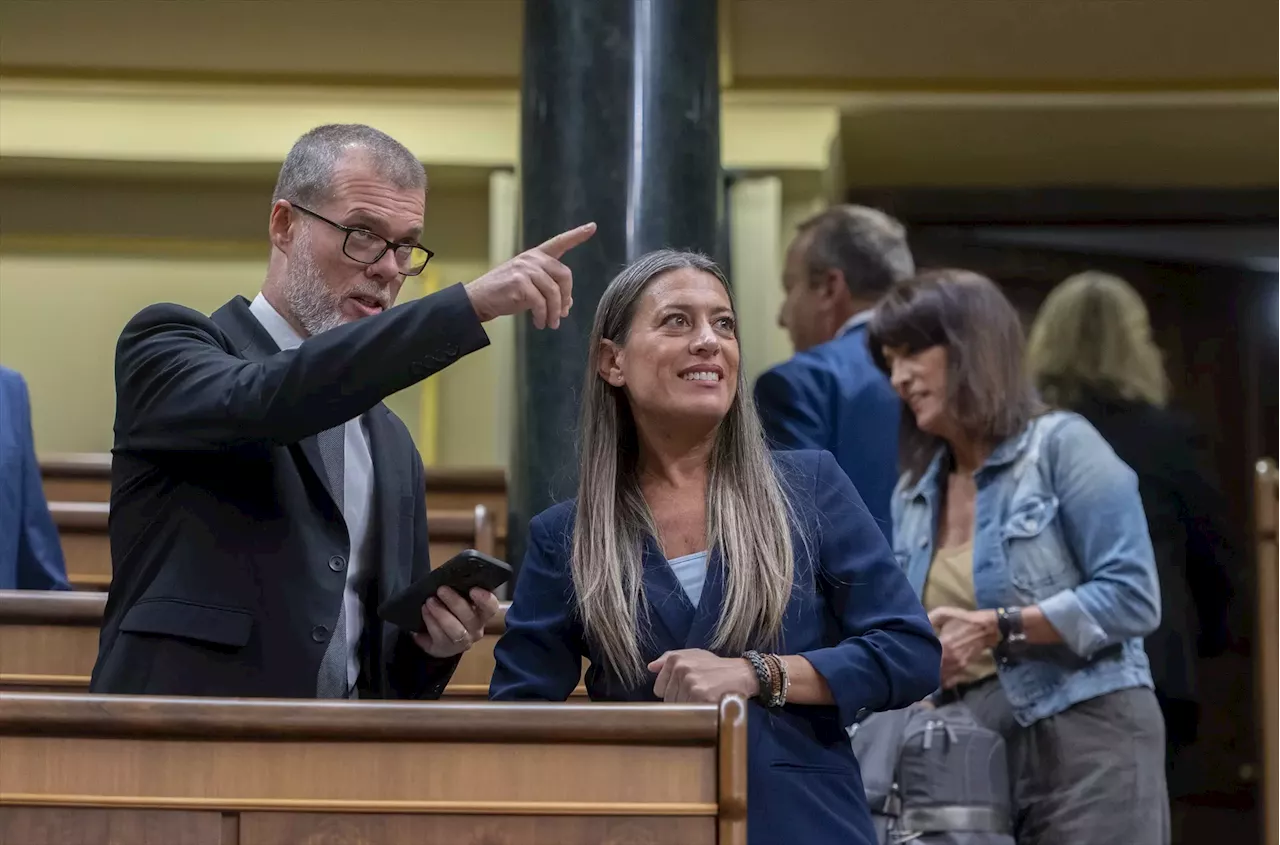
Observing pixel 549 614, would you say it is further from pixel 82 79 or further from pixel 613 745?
pixel 82 79

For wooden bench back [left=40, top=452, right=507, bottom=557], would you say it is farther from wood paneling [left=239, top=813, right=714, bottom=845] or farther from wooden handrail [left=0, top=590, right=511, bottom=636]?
wood paneling [left=239, top=813, right=714, bottom=845]

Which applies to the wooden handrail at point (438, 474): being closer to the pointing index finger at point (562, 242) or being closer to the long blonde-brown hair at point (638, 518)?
the long blonde-brown hair at point (638, 518)

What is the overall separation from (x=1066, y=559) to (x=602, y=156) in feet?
4.26

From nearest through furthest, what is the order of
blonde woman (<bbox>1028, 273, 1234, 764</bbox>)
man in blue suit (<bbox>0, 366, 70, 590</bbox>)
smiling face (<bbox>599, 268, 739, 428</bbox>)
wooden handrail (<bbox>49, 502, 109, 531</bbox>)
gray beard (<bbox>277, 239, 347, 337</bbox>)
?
1. smiling face (<bbox>599, 268, 739, 428</bbox>)
2. gray beard (<bbox>277, 239, 347, 337</bbox>)
3. man in blue suit (<bbox>0, 366, 70, 590</bbox>)
4. wooden handrail (<bbox>49, 502, 109, 531</bbox>)
5. blonde woman (<bbox>1028, 273, 1234, 764</bbox>)

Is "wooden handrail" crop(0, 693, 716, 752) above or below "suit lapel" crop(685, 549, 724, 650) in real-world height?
below

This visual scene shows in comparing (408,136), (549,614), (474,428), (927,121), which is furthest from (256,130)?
(549,614)

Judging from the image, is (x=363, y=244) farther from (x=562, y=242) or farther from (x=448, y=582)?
(x=448, y=582)

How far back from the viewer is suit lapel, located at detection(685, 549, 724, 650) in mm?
1780

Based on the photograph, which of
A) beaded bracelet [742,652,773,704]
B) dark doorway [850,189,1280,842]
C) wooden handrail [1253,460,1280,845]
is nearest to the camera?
beaded bracelet [742,652,773,704]

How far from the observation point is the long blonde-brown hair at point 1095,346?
17.2 feet

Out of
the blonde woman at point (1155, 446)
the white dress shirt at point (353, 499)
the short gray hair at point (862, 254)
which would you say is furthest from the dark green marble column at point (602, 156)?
the blonde woman at point (1155, 446)

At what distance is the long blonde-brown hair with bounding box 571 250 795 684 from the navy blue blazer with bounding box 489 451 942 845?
0.02 m

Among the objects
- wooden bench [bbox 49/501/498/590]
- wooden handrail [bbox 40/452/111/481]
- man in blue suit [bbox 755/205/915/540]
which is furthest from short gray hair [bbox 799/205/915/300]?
wooden handrail [bbox 40/452/111/481]

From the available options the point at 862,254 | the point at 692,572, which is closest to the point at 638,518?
the point at 692,572
